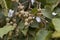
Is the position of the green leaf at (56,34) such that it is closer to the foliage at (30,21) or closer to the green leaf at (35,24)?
the foliage at (30,21)

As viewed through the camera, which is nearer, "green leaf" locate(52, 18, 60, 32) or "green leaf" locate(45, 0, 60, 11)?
"green leaf" locate(52, 18, 60, 32)

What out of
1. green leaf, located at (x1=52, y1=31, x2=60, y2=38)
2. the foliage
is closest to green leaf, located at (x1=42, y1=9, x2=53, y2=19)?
the foliage

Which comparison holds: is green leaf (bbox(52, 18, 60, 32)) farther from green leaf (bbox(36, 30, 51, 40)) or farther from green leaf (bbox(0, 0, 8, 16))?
green leaf (bbox(0, 0, 8, 16))

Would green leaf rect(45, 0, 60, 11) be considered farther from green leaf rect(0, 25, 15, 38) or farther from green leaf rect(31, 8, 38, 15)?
green leaf rect(0, 25, 15, 38)

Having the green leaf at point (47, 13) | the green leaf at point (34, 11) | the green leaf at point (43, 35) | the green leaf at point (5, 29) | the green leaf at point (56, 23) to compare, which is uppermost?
the green leaf at point (34, 11)

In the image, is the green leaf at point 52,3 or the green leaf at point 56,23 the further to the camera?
the green leaf at point 52,3

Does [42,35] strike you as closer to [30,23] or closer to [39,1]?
[30,23]

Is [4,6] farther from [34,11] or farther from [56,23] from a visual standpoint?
[56,23]

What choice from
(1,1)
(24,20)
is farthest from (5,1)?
(24,20)

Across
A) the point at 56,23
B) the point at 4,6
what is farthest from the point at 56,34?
the point at 4,6

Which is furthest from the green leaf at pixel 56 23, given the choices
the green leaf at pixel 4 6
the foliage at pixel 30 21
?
the green leaf at pixel 4 6

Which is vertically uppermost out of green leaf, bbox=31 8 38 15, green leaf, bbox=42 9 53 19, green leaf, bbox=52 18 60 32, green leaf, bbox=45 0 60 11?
green leaf, bbox=45 0 60 11

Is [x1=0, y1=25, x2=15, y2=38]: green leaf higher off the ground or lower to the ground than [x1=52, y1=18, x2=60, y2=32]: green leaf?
lower
